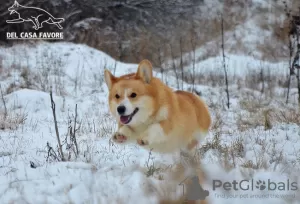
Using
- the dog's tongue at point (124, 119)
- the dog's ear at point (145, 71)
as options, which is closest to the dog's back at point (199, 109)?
the dog's ear at point (145, 71)

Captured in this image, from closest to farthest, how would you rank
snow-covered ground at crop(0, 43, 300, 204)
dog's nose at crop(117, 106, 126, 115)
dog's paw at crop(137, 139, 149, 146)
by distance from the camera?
snow-covered ground at crop(0, 43, 300, 204) → dog's nose at crop(117, 106, 126, 115) → dog's paw at crop(137, 139, 149, 146)

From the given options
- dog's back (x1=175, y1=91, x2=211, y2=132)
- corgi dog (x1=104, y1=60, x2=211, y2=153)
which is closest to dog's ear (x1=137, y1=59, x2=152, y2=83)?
corgi dog (x1=104, y1=60, x2=211, y2=153)

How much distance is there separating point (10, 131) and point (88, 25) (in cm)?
443

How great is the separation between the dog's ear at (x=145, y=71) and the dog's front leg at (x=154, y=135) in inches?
11.1

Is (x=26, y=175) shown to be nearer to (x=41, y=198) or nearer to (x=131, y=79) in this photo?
(x=41, y=198)

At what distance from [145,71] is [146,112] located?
0.81ft

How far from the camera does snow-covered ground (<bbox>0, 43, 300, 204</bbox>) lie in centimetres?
233

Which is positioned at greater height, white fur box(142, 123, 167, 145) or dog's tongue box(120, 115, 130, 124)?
dog's tongue box(120, 115, 130, 124)

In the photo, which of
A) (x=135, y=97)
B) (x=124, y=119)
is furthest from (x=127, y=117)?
(x=135, y=97)

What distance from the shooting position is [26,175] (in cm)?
256

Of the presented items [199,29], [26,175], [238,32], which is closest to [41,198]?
[26,175]

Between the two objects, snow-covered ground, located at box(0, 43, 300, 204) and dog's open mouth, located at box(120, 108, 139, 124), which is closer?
snow-covered ground, located at box(0, 43, 300, 204)

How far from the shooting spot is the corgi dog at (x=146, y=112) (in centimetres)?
268

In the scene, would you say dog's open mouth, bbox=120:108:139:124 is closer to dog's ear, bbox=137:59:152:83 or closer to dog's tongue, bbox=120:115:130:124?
dog's tongue, bbox=120:115:130:124
